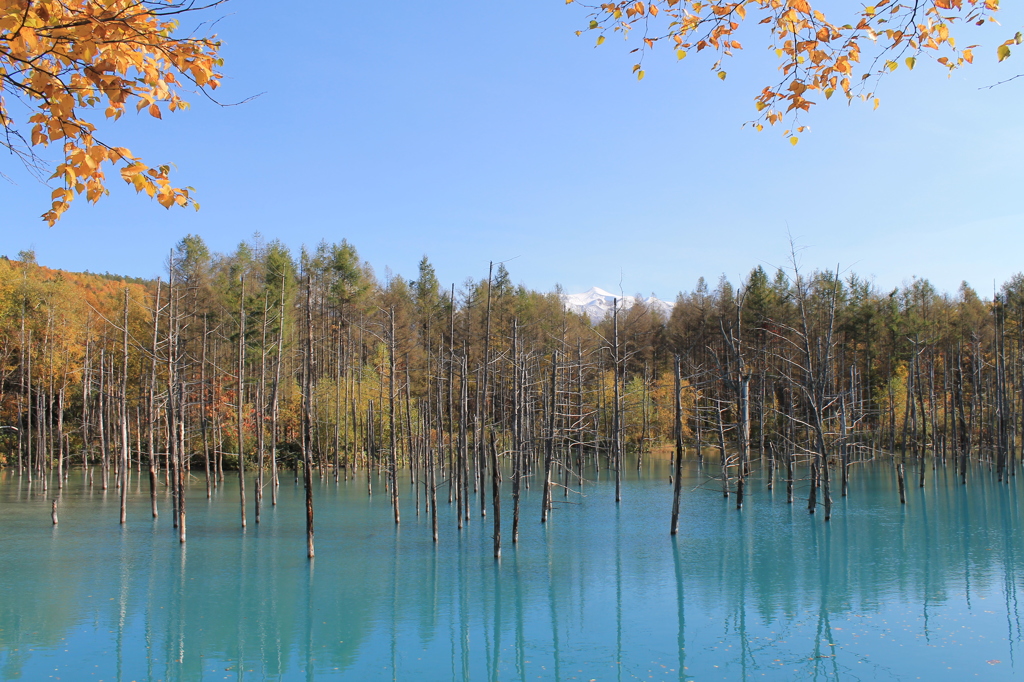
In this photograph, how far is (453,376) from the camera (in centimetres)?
3341

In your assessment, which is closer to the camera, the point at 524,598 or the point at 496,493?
the point at 524,598

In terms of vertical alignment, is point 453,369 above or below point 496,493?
above

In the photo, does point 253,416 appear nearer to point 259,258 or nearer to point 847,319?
point 259,258

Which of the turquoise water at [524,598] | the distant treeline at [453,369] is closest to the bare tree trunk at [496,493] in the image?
the turquoise water at [524,598]

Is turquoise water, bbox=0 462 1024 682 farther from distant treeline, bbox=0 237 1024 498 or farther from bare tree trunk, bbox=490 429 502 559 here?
distant treeline, bbox=0 237 1024 498

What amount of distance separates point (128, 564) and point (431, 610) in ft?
24.3

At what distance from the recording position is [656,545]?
56.1 ft

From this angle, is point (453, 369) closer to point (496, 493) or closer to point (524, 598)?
point (496, 493)

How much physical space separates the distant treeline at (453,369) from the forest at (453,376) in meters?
0.21

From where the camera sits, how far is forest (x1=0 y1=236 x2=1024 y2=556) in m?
29.6

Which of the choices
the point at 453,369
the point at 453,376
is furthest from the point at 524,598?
the point at 453,376

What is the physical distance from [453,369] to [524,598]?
16436 millimetres

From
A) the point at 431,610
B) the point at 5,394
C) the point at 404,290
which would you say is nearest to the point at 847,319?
the point at 404,290

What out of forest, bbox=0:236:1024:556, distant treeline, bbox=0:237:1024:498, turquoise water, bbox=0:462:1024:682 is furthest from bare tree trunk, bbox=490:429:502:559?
distant treeline, bbox=0:237:1024:498
